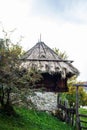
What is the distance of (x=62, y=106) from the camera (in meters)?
20.3

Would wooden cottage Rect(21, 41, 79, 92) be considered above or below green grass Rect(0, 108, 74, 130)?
above

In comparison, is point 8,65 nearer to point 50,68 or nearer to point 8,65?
point 8,65

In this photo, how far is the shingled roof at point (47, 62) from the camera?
69.1 ft

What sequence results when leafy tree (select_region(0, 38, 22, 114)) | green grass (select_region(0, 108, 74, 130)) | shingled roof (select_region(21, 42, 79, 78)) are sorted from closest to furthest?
leafy tree (select_region(0, 38, 22, 114))
green grass (select_region(0, 108, 74, 130))
shingled roof (select_region(21, 42, 79, 78))

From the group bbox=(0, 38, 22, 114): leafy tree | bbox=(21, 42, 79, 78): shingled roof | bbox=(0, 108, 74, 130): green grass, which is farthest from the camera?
bbox=(21, 42, 79, 78): shingled roof

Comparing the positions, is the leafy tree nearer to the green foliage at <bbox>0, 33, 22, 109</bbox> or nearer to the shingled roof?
the green foliage at <bbox>0, 33, 22, 109</bbox>

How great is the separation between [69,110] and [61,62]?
12.8 feet

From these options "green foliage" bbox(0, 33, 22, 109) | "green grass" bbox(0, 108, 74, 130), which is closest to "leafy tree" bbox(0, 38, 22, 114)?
"green foliage" bbox(0, 33, 22, 109)

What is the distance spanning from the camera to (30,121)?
16.3 meters

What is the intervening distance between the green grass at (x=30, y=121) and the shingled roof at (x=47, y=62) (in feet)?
8.61

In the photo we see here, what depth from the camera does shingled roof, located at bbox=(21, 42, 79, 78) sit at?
21.0 meters

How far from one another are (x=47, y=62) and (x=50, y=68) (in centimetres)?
79

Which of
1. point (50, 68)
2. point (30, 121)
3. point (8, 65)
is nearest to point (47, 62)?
point (50, 68)

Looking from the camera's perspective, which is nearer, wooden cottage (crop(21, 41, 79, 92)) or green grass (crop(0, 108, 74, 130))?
green grass (crop(0, 108, 74, 130))
